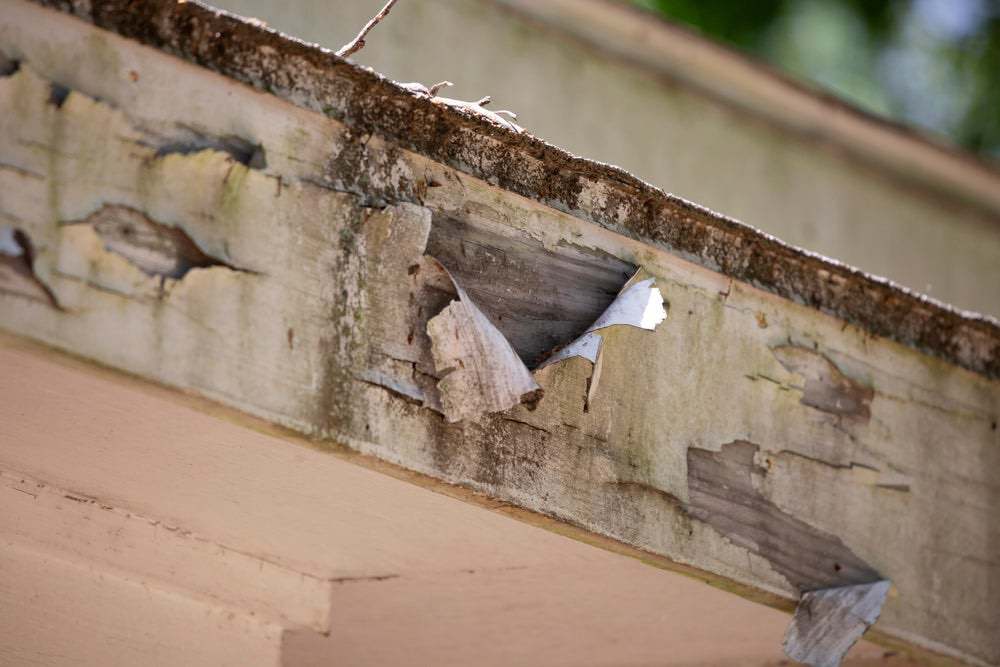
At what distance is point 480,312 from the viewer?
114 centimetres

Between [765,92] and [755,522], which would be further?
[765,92]

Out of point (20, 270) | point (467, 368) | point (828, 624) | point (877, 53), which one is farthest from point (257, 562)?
point (877, 53)

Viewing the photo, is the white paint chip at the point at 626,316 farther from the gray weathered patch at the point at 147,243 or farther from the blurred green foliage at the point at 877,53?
the blurred green foliage at the point at 877,53

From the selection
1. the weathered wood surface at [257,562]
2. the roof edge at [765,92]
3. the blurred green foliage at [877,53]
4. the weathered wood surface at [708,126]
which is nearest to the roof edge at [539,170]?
the weathered wood surface at [257,562]

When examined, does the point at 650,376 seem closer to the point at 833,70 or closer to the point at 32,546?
the point at 32,546

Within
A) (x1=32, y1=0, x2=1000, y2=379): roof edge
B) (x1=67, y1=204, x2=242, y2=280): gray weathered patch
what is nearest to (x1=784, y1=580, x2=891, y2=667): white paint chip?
(x1=32, y1=0, x2=1000, y2=379): roof edge

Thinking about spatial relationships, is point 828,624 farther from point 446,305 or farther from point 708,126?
point 708,126

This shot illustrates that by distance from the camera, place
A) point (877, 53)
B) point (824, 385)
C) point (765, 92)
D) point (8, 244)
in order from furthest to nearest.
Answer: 1. point (877, 53)
2. point (765, 92)
3. point (824, 385)
4. point (8, 244)

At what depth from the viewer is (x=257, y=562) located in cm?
125

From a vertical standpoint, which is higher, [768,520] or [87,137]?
[87,137]

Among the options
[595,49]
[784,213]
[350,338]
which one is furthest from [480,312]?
[784,213]

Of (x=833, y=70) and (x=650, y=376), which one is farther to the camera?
(x=833, y=70)

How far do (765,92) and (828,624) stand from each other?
2.29 meters

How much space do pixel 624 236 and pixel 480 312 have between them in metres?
0.24
